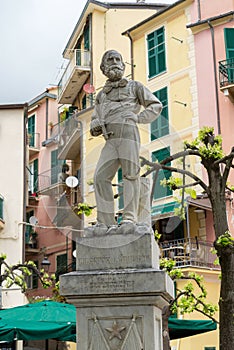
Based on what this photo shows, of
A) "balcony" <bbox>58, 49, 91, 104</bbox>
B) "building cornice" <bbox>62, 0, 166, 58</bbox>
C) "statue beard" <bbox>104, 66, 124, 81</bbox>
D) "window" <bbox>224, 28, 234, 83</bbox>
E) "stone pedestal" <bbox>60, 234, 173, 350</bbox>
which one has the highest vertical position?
"building cornice" <bbox>62, 0, 166, 58</bbox>

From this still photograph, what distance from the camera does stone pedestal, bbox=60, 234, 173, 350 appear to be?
7066mm

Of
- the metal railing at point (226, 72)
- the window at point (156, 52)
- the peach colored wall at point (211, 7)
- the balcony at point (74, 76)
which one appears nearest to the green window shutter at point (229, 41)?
the metal railing at point (226, 72)

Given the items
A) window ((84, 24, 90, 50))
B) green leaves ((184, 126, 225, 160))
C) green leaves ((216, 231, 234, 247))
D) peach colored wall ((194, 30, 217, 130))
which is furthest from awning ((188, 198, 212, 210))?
window ((84, 24, 90, 50))

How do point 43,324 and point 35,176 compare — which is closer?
point 43,324

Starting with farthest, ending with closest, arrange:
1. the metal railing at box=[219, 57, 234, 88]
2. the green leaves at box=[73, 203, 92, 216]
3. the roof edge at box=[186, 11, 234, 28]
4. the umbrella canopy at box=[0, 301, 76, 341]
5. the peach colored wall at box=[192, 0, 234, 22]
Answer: the peach colored wall at box=[192, 0, 234, 22]
the roof edge at box=[186, 11, 234, 28]
the metal railing at box=[219, 57, 234, 88]
the umbrella canopy at box=[0, 301, 76, 341]
the green leaves at box=[73, 203, 92, 216]

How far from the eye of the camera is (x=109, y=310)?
7.23 metres

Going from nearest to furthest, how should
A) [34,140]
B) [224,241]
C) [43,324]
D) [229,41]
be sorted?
[224,241] → [43,324] → [229,41] → [34,140]

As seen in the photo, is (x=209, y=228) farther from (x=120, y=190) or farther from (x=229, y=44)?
(x=120, y=190)

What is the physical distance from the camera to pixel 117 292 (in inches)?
280

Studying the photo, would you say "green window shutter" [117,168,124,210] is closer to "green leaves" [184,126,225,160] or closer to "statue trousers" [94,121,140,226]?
"statue trousers" [94,121,140,226]

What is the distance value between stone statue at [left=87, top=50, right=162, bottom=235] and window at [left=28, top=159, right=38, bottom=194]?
28205mm

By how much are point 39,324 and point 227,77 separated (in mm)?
13720

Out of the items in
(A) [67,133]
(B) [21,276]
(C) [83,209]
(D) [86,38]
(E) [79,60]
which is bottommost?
(B) [21,276]

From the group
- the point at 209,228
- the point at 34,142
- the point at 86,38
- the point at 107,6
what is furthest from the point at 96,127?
the point at 34,142
